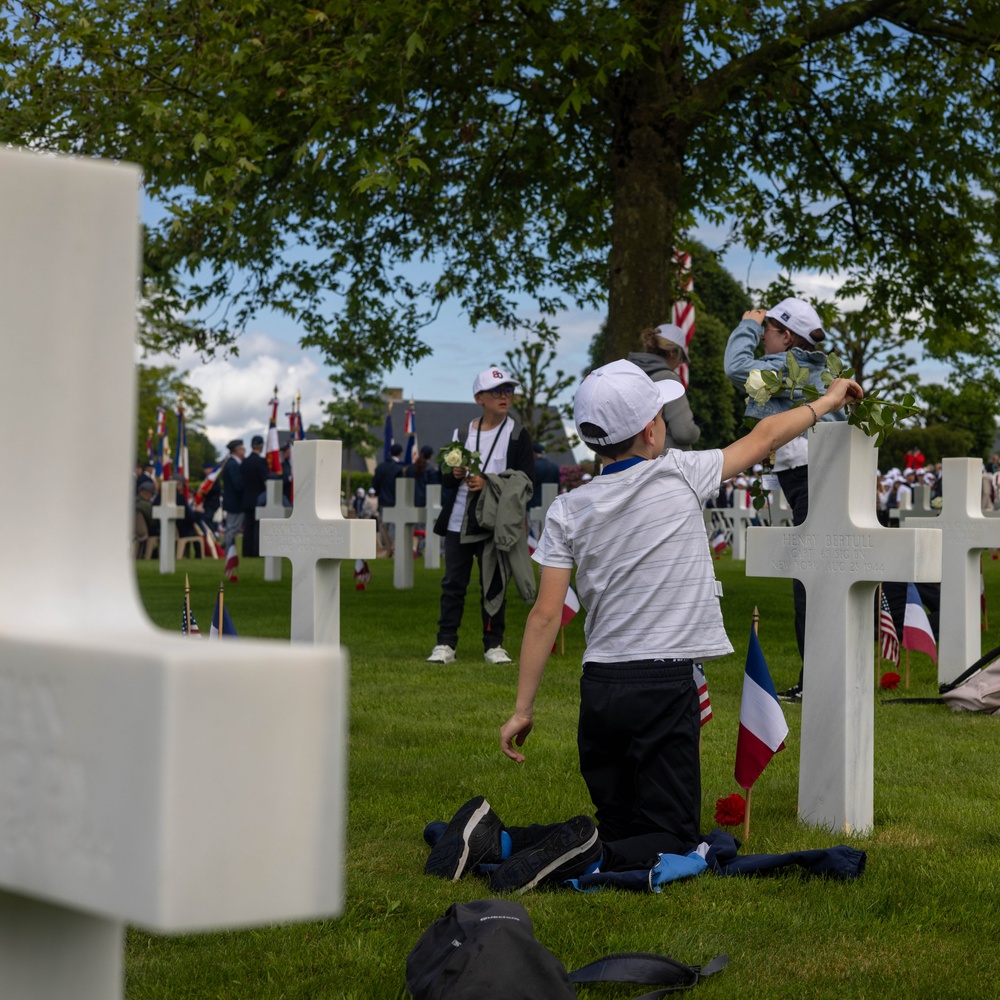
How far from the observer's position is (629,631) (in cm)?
432

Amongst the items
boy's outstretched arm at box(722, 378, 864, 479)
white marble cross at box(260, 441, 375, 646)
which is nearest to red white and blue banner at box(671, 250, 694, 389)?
white marble cross at box(260, 441, 375, 646)

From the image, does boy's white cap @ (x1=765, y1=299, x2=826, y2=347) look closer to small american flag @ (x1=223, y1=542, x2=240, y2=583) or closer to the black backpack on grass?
the black backpack on grass

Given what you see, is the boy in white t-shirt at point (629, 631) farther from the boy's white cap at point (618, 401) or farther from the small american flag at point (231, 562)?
the small american flag at point (231, 562)

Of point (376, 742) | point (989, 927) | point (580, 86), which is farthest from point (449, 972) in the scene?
point (580, 86)

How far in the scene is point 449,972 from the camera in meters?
→ 2.92

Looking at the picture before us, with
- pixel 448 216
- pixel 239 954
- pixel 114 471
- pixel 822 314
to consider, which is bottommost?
pixel 239 954

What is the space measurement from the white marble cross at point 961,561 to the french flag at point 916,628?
0.32 m

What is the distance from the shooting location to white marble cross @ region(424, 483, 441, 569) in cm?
1883

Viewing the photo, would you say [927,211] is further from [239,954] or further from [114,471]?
[114,471]

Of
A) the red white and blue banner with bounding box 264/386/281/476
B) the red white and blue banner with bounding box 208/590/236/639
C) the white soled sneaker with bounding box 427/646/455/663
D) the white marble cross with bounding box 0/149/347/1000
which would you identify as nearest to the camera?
the white marble cross with bounding box 0/149/347/1000

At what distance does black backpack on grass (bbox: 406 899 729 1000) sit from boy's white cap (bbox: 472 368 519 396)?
6.19 m

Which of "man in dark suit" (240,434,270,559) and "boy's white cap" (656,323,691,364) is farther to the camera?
"man in dark suit" (240,434,270,559)

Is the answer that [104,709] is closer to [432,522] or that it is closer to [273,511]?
[432,522]

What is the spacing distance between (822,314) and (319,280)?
6.17 meters
